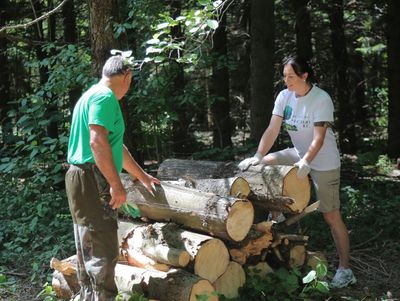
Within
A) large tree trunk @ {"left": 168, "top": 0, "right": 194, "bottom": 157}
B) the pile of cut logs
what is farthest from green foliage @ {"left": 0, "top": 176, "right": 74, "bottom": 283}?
large tree trunk @ {"left": 168, "top": 0, "right": 194, "bottom": 157}

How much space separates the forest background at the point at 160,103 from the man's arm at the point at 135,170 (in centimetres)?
105

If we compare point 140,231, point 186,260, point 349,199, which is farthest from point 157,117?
point 186,260

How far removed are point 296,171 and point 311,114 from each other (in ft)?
1.85

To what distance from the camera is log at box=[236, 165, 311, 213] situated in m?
5.01

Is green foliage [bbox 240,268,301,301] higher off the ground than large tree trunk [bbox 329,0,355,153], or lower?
lower

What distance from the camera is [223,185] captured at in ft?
16.6

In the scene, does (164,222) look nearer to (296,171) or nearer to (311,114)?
(296,171)

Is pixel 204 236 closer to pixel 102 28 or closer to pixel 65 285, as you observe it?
pixel 65 285

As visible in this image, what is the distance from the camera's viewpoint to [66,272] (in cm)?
506

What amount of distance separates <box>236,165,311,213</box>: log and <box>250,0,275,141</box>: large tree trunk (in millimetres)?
4103

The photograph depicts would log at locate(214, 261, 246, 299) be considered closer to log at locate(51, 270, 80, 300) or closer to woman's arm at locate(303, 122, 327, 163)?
woman's arm at locate(303, 122, 327, 163)

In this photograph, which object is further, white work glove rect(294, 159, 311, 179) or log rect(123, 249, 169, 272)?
white work glove rect(294, 159, 311, 179)

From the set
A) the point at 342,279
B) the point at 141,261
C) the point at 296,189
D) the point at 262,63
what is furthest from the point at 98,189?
the point at 262,63

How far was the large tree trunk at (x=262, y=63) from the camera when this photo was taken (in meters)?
9.30
